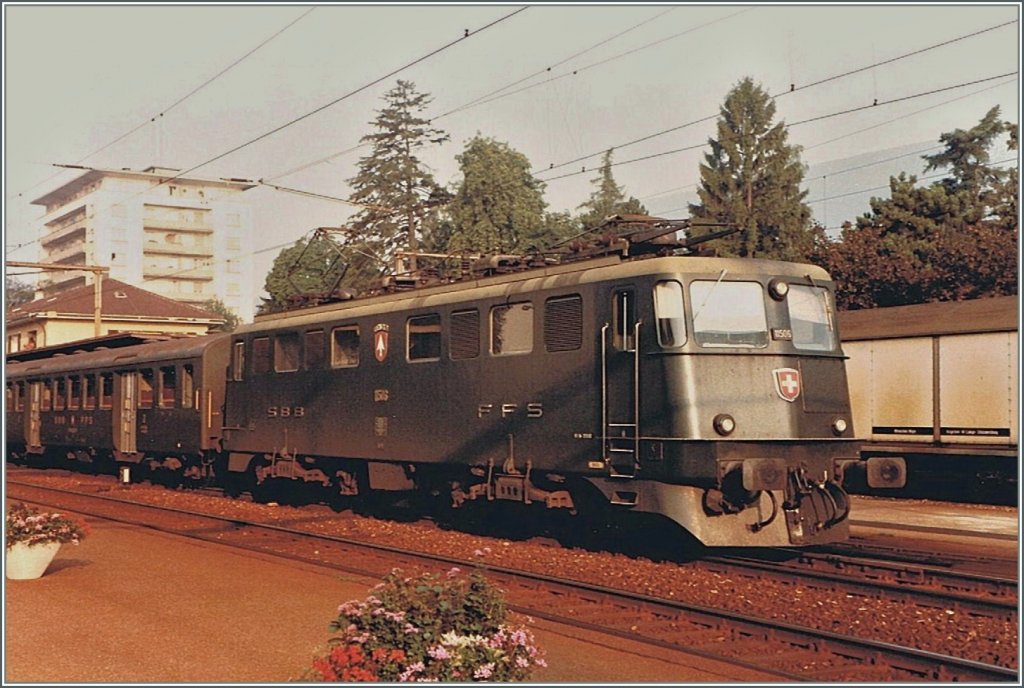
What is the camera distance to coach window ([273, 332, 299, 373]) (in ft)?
69.0

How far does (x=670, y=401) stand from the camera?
1366 cm

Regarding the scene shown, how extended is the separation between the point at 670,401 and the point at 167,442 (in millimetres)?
15927

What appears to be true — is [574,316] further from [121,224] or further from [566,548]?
[121,224]

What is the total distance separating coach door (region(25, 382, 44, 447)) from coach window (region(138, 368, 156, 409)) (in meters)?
8.13

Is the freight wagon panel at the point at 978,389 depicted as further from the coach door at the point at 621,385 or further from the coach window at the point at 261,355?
the coach window at the point at 261,355

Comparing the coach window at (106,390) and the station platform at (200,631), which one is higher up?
the coach window at (106,390)

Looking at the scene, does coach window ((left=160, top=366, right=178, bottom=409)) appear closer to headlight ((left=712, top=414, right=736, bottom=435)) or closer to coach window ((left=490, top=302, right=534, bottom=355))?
coach window ((left=490, top=302, right=534, bottom=355))

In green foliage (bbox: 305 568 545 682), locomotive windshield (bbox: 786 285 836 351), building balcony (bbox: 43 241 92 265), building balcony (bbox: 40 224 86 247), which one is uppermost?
building balcony (bbox: 40 224 86 247)

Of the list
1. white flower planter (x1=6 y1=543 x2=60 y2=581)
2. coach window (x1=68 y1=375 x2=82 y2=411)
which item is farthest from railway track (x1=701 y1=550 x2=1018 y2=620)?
coach window (x1=68 y1=375 x2=82 y2=411)

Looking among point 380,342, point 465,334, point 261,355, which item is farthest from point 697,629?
point 261,355

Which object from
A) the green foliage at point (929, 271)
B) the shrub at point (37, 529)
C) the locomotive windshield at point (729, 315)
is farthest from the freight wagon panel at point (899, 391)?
the shrub at point (37, 529)

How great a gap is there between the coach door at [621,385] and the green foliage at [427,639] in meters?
6.45

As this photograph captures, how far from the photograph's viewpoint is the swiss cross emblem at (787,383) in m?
14.0

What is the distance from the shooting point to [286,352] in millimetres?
21344
